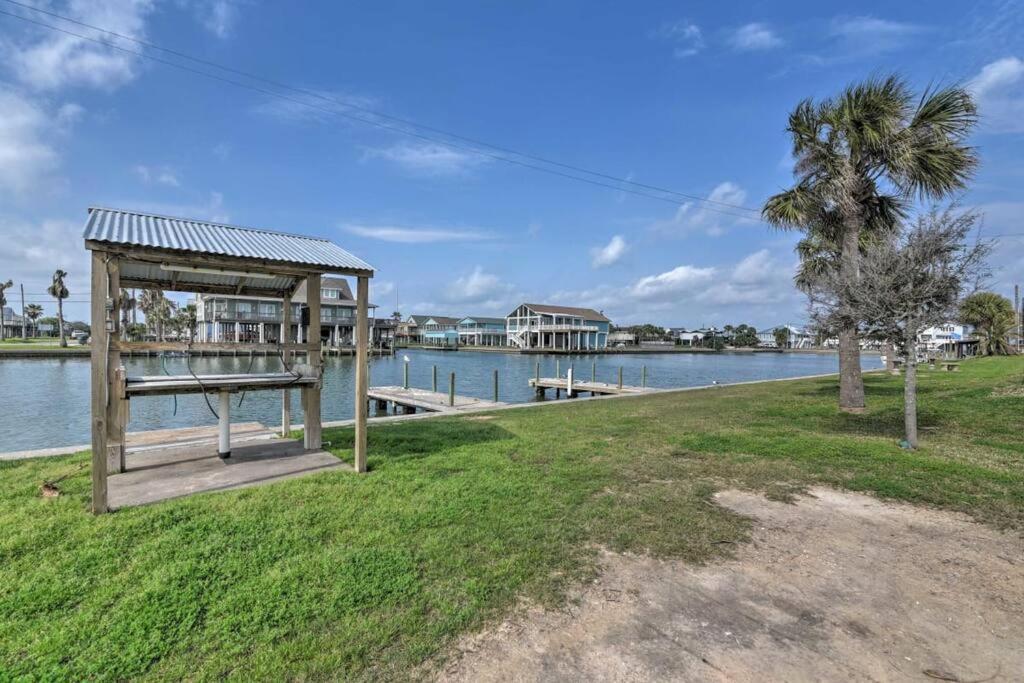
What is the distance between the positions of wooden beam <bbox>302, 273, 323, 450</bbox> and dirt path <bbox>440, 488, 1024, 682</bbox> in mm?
4563

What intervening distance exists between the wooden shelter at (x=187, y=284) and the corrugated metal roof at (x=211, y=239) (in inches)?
0.5

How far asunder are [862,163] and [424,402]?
14386mm

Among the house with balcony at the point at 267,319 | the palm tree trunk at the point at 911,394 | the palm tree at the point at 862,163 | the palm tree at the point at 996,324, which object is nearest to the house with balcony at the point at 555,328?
the house with balcony at the point at 267,319

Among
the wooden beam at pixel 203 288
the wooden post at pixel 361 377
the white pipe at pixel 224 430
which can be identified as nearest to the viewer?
the wooden post at pixel 361 377

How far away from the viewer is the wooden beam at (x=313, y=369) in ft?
21.4

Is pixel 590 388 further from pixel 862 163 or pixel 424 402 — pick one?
pixel 862 163

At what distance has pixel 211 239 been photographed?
5324 mm

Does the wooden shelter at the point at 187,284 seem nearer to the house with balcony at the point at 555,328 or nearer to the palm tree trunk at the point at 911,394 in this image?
the palm tree trunk at the point at 911,394

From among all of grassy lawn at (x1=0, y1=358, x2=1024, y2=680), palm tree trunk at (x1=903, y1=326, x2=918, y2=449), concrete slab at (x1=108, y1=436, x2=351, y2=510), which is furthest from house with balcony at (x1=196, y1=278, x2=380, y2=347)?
palm tree trunk at (x1=903, y1=326, x2=918, y2=449)

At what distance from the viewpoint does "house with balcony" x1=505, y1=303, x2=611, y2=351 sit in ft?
275

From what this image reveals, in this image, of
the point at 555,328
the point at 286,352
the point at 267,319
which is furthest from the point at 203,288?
the point at 555,328

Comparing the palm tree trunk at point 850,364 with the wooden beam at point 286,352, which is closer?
the wooden beam at point 286,352

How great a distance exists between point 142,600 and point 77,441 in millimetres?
12519

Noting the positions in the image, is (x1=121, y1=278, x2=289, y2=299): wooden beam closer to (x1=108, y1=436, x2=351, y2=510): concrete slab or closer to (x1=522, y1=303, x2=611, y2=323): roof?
(x1=108, y1=436, x2=351, y2=510): concrete slab
